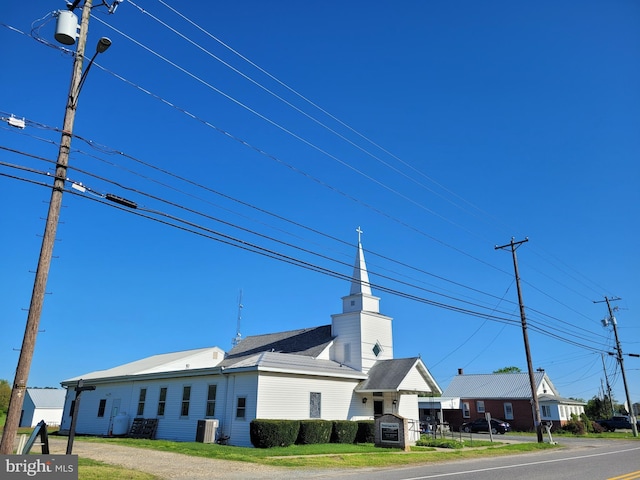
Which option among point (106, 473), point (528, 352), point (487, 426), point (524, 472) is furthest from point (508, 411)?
point (106, 473)

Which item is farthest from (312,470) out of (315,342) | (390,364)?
(315,342)

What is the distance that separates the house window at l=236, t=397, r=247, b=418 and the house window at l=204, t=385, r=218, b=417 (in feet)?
6.10

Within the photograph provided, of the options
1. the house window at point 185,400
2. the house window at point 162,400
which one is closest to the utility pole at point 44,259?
the house window at point 185,400

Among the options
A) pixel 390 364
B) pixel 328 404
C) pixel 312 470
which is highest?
pixel 390 364

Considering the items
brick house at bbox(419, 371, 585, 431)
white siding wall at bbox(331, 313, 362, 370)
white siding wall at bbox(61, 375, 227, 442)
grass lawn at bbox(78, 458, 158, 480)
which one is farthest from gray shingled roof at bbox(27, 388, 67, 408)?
grass lawn at bbox(78, 458, 158, 480)

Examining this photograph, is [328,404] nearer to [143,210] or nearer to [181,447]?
[181,447]

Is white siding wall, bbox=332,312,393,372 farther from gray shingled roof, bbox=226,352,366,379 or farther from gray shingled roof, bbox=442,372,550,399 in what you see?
gray shingled roof, bbox=442,372,550,399

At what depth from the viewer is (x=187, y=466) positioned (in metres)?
Answer: 14.7

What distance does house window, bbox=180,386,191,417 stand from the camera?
87.2 ft

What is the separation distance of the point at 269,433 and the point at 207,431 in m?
3.66

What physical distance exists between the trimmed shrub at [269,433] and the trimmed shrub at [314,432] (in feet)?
3.42

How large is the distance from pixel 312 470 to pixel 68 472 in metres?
8.10

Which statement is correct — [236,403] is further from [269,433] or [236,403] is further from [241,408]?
[269,433]

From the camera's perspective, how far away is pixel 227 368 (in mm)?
24688
